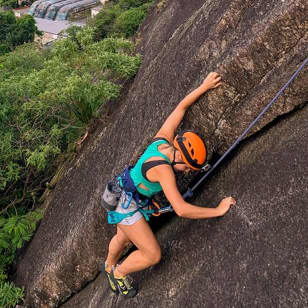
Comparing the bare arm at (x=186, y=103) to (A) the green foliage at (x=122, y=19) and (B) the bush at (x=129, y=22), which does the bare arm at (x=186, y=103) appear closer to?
(A) the green foliage at (x=122, y=19)

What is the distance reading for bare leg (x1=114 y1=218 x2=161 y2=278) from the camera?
483cm

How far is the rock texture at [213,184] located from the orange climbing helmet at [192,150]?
1.98 feet

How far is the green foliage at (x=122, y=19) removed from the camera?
28297mm

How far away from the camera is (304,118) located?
418 centimetres

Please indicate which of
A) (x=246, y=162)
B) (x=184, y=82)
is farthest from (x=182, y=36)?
(x=246, y=162)

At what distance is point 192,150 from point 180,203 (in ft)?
1.98

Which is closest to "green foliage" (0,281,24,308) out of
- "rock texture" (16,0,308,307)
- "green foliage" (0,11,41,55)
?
→ "rock texture" (16,0,308,307)

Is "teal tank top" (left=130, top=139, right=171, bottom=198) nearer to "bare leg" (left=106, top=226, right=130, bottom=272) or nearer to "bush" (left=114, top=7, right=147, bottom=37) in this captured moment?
"bare leg" (left=106, top=226, right=130, bottom=272)

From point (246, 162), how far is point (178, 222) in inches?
54.9

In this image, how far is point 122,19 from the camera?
29.6 meters

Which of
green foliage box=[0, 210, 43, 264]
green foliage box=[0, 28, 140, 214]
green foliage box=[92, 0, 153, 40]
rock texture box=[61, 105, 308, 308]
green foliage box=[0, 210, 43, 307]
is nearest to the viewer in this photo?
rock texture box=[61, 105, 308, 308]

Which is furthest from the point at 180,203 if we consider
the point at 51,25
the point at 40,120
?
the point at 51,25

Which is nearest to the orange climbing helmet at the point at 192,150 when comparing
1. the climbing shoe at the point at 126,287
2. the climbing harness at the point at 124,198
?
the climbing harness at the point at 124,198

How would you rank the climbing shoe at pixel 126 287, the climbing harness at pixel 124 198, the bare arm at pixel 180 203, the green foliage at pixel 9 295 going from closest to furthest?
the bare arm at pixel 180 203, the climbing harness at pixel 124 198, the climbing shoe at pixel 126 287, the green foliage at pixel 9 295
